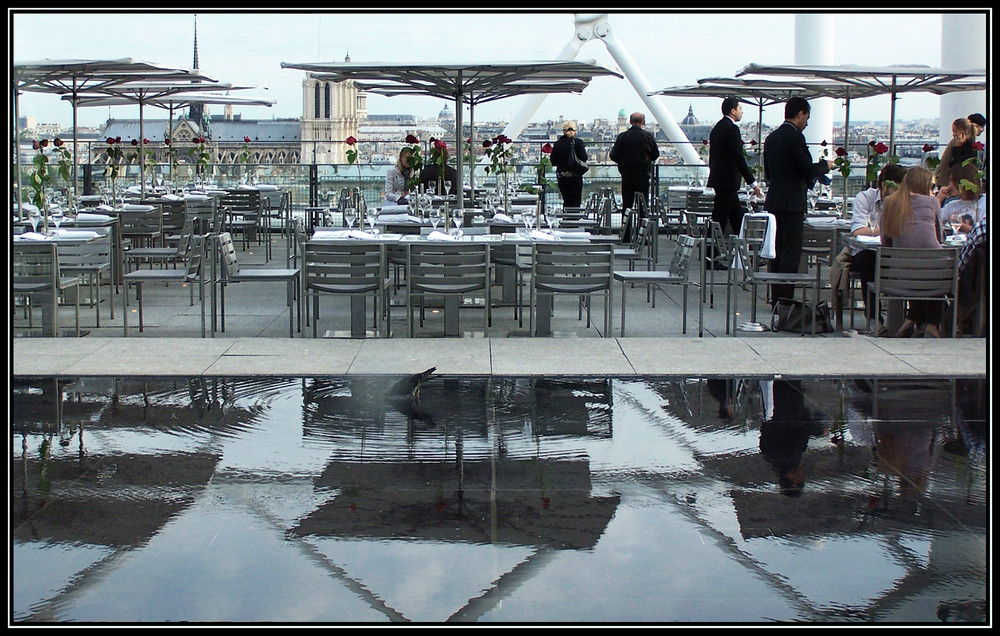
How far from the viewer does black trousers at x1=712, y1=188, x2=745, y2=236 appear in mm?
11648

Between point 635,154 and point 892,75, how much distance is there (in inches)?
172

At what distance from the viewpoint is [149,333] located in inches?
344

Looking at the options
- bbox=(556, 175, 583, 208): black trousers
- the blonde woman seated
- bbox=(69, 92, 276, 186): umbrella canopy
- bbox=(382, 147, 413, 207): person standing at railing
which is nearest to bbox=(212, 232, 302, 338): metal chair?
bbox=(382, 147, 413, 207): person standing at railing

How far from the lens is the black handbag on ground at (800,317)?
8.70 m

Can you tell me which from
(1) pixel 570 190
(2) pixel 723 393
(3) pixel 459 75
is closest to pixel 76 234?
(3) pixel 459 75

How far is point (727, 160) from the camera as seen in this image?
11.3 meters

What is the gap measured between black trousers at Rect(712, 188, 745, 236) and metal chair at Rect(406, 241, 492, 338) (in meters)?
4.11

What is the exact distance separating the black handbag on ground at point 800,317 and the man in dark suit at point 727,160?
8.03 feet

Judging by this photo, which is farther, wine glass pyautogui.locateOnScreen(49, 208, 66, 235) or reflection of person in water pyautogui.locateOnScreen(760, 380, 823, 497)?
wine glass pyautogui.locateOnScreen(49, 208, 66, 235)

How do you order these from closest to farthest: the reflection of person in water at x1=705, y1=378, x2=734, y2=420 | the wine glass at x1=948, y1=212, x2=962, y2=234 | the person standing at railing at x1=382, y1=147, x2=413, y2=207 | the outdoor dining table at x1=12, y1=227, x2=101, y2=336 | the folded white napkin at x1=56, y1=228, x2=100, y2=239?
1. the reflection of person in water at x1=705, y1=378, x2=734, y2=420
2. the outdoor dining table at x1=12, y1=227, x2=101, y2=336
3. the wine glass at x1=948, y1=212, x2=962, y2=234
4. the folded white napkin at x1=56, y1=228, x2=100, y2=239
5. the person standing at railing at x1=382, y1=147, x2=413, y2=207

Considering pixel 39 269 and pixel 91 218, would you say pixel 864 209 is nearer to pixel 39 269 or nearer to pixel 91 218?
pixel 39 269

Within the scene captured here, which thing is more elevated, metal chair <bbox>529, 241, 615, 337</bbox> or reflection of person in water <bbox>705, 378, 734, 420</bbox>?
metal chair <bbox>529, 241, 615, 337</bbox>

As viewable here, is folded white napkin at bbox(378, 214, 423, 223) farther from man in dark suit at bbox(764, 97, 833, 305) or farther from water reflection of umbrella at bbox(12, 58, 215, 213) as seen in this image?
man in dark suit at bbox(764, 97, 833, 305)

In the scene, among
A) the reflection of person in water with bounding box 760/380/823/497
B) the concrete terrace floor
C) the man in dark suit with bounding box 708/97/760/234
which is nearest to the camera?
the reflection of person in water with bounding box 760/380/823/497
